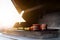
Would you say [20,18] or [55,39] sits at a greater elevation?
[20,18]

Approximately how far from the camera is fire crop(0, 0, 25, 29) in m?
1.45

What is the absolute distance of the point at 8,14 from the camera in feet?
4.79

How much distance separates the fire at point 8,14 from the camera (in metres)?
1.45

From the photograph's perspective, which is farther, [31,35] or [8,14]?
[8,14]

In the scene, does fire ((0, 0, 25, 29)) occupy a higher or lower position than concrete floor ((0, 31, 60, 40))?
higher

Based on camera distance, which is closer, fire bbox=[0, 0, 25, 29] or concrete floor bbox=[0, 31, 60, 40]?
concrete floor bbox=[0, 31, 60, 40]

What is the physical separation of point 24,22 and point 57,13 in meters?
0.39

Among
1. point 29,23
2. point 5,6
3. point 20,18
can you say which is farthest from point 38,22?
point 5,6

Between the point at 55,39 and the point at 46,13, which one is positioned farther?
the point at 46,13

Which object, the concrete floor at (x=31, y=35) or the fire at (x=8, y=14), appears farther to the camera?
the fire at (x=8, y=14)

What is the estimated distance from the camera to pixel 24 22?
149 cm

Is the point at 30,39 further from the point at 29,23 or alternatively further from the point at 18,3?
the point at 18,3

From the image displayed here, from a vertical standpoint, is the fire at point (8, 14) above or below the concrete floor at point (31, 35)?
above

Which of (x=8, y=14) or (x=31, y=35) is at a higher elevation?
(x=8, y=14)
